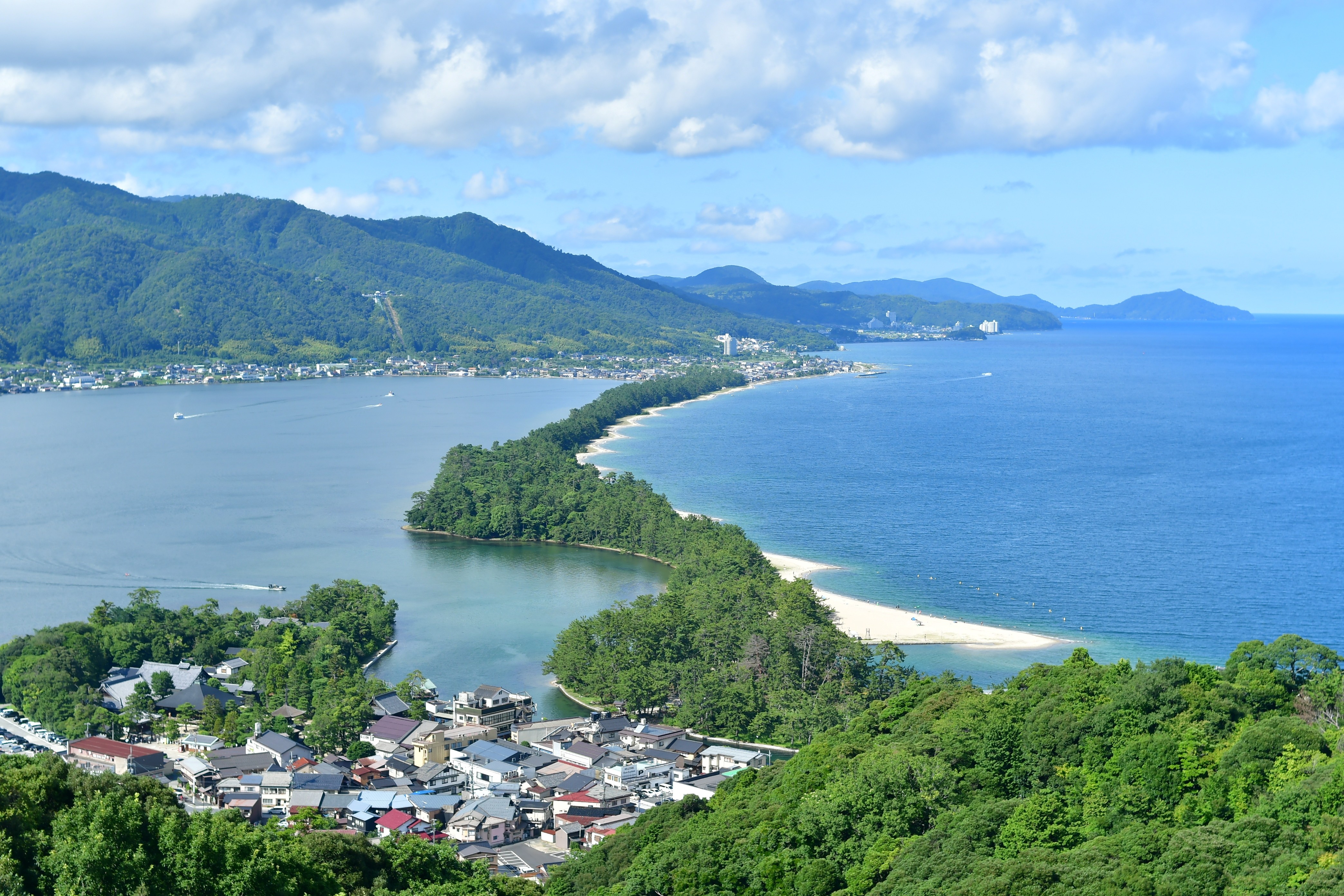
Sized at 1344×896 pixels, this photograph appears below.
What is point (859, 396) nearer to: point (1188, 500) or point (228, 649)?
point (1188, 500)

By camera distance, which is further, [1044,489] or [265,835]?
[1044,489]

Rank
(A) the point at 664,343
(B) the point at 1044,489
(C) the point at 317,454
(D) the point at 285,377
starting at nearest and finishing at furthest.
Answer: (B) the point at 1044,489, (C) the point at 317,454, (D) the point at 285,377, (A) the point at 664,343

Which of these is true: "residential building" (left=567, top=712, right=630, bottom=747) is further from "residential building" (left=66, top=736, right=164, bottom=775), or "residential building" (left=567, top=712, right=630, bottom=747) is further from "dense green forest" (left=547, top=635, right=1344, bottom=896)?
"residential building" (left=66, top=736, right=164, bottom=775)

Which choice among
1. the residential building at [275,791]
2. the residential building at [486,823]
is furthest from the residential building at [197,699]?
the residential building at [486,823]

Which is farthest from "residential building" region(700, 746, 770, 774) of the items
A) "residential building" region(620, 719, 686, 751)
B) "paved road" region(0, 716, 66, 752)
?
"paved road" region(0, 716, 66, 752)

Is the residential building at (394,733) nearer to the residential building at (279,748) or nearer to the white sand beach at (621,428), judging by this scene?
the residential building at (279,748)

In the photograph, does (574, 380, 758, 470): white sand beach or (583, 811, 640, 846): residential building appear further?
(574, 380, 758, 470): white sand beach

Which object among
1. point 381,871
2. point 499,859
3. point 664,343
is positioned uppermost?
point 664,343

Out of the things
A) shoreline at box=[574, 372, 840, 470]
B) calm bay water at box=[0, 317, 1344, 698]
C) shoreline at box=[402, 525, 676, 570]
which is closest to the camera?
calm bay water at box=[0, 317, 1344, 698]

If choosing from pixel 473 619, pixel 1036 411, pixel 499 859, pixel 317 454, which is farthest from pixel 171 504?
pixel 1036 411
